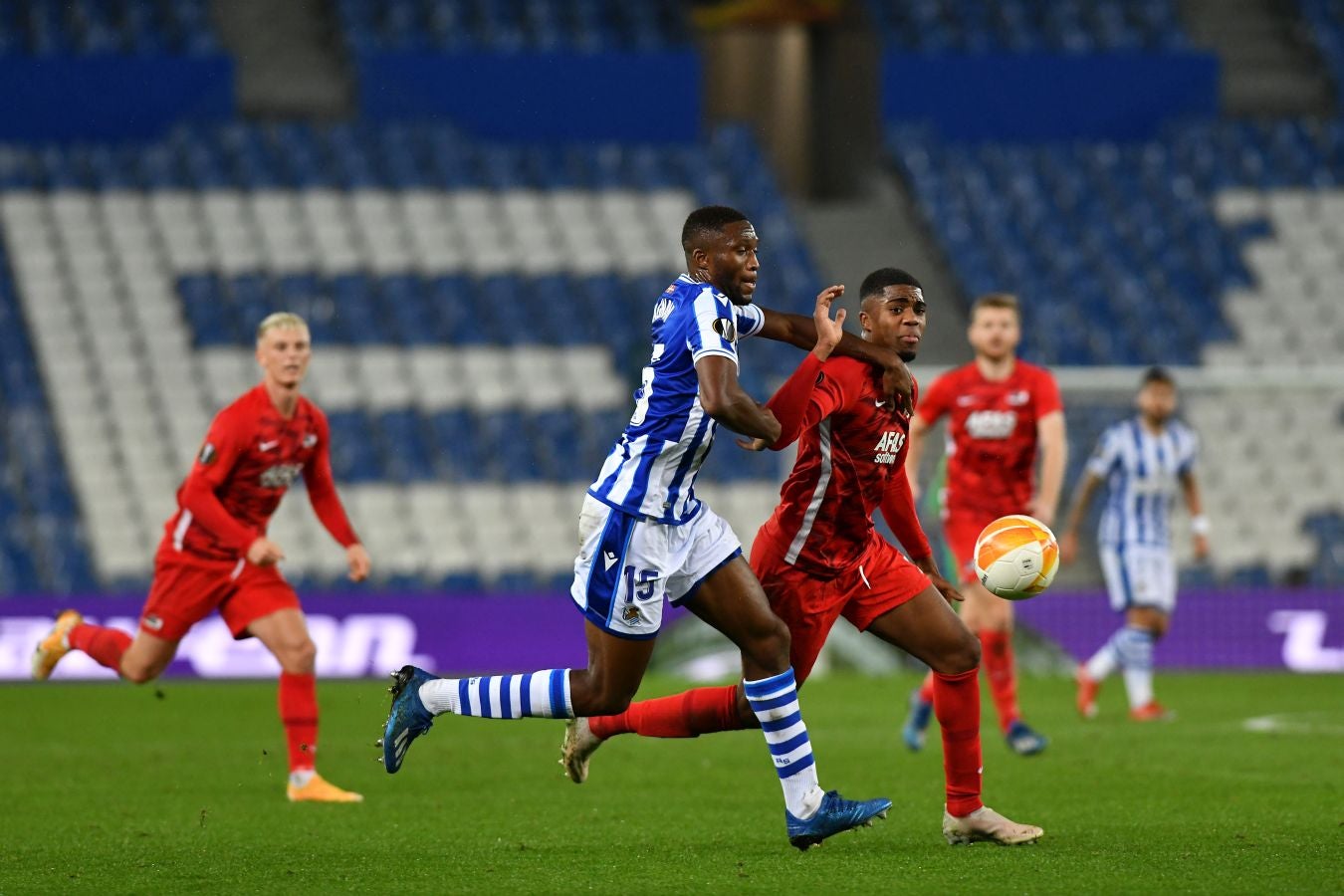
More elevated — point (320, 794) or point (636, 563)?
point (636, 563)

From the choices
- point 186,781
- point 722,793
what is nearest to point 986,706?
point 722,793

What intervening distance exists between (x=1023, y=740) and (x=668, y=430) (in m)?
4.23

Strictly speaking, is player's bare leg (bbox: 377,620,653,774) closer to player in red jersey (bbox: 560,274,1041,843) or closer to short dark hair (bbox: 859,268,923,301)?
player in red jersey (bbox: 560,274,1041,843)

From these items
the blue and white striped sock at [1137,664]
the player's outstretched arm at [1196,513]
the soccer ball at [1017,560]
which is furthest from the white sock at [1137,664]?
the soccer ball at [1017,560]

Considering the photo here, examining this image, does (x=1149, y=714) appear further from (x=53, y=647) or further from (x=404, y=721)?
(x=404, y=721)

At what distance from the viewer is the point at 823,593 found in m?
6.86

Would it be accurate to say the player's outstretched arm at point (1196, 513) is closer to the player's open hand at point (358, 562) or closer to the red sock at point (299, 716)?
the player's open hand at point (358, 562)

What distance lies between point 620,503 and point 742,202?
15.2 m

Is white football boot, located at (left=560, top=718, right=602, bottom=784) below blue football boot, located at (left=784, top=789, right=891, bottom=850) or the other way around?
the other way around

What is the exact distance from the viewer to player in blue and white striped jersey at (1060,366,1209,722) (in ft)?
40.0

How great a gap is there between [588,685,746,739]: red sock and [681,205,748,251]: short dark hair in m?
1.64

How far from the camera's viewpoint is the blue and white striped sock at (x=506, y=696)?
6648mm

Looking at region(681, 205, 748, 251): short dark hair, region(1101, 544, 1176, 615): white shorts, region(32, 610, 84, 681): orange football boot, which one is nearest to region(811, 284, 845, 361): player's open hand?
region(681, 205, 748, 251): short dark hair

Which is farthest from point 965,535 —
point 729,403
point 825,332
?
point 729,403
